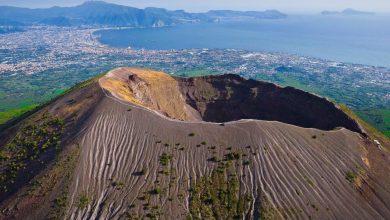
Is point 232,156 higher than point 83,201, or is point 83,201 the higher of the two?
point 232,156

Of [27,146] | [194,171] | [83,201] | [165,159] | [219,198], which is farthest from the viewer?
[27,146]

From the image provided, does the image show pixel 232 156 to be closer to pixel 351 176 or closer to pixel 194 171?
pixel 194 171

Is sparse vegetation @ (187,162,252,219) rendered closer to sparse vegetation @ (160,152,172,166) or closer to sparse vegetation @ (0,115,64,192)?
sparse vegetation @ (160,152,172,166)

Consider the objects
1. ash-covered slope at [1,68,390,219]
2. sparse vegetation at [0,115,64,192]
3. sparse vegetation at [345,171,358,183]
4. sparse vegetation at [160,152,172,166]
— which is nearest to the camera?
ash-covered slope at [1,68,390,219]

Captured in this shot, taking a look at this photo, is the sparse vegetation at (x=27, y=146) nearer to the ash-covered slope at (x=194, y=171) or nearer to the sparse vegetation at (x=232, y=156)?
the ash-covered slope at (x=194, y=171)

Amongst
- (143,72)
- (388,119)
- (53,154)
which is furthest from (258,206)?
(388,119)

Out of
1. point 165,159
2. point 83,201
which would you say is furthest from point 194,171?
point 83,201

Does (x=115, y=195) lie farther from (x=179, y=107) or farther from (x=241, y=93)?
(x=241, y=93)

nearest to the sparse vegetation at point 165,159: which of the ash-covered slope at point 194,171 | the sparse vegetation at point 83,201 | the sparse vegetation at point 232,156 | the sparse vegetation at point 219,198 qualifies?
the ash-covered slope at point 194,171

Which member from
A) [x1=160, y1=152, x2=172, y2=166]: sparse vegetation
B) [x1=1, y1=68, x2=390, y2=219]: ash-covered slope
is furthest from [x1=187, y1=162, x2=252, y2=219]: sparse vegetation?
[x1=160, y1=152, x2=172, y2=166]: sparse vegetation
